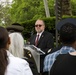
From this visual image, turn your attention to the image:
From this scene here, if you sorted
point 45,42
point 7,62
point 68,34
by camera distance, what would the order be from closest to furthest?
point 7,62
point 68,34
point 45,42

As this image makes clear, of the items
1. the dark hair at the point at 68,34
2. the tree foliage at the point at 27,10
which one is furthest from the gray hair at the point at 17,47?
the tree foliage at the point at 27,10

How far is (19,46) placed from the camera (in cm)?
394

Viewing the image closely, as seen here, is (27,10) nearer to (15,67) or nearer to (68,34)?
(68,34)

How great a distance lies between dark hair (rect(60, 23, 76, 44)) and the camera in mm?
3555

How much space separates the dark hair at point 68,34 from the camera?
3.55m

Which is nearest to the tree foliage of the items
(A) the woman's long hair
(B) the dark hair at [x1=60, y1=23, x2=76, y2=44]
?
(B) the dark hair at [x1=60, y1=23, x2=76, y2=44]

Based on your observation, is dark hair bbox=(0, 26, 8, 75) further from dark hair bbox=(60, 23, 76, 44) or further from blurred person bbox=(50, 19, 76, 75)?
dark hair bbox=(60, 23, 76, 44)

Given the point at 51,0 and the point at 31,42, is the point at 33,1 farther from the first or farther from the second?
the point at 31,42

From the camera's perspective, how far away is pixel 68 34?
3561 mm

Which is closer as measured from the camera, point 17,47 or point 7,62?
point 7,62

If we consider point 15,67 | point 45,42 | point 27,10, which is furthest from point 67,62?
point 27,10

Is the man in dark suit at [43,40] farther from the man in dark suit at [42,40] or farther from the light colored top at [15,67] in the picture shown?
the light colored top at [15,67]

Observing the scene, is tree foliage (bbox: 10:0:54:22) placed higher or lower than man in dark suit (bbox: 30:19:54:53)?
→ lower

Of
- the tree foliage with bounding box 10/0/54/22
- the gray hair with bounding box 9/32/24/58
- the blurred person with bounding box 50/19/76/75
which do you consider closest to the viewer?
the blurred person with bounding box 50/19/76/75
